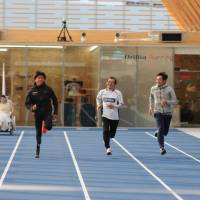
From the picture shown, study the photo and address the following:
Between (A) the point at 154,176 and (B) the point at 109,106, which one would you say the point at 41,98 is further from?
(A) the point at 154,176

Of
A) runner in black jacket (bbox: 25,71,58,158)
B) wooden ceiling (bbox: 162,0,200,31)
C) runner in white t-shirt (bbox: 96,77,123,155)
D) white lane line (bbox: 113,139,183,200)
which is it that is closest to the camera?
white lane line (bbox: 113,139,183,200)

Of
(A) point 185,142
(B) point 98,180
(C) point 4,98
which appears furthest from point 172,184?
(C) point 4,98

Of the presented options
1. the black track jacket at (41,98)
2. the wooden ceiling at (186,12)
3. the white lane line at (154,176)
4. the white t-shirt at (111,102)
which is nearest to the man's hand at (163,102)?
the white t-shirt at (111,102)

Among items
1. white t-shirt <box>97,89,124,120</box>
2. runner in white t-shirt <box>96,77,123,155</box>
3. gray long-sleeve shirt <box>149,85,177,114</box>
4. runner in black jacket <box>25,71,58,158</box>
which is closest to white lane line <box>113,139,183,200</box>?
runner in white t-shirt <box>96,77,123,155</box>

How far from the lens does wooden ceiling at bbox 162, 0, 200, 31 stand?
1351 inches

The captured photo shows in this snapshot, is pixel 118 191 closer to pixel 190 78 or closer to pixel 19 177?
pixel 19 177

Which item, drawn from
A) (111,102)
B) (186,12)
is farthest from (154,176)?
(186,12)

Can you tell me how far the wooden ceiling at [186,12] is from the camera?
113 ft

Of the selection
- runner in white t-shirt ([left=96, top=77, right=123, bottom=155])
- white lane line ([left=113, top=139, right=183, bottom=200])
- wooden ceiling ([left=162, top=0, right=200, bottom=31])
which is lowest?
white lane line ([left=113, top=139, right=183, bottom=200])

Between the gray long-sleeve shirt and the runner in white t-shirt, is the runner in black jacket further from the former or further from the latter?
the gray long-sleeve shirt

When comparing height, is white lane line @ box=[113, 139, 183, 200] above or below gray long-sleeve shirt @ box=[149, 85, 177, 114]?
below

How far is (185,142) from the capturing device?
2177cm

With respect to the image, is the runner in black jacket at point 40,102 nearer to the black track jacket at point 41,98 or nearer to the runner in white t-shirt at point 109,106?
the black track jacket at point 41,98

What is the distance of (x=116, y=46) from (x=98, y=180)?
17327mm
